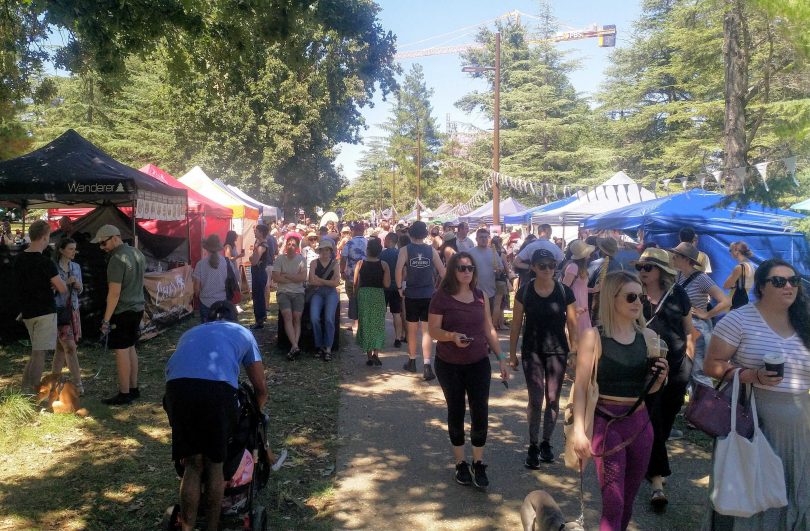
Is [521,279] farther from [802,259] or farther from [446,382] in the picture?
[802,259]

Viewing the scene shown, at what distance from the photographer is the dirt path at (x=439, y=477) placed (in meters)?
4.27

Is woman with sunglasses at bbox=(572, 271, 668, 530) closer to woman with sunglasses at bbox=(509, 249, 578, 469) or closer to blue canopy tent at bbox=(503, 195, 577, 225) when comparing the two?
woman with sunglasses at bbox=(509, 249, 578, 469)

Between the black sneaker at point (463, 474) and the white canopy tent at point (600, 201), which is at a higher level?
the white canopy tent at point (600, 201)

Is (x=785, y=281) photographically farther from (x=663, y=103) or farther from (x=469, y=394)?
(x=663, y=103)

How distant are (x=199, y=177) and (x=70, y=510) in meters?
16.0

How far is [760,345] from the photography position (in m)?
3.26

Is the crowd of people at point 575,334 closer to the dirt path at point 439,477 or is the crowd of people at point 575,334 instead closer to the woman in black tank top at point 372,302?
the woman in black tank top at point 372,302

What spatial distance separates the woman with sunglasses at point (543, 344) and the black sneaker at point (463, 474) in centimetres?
62

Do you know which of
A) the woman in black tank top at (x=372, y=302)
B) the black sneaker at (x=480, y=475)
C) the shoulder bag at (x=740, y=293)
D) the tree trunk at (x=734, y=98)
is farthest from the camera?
the tree trunk at (x=734, y=98)

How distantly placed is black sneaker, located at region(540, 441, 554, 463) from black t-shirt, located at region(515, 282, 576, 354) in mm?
801

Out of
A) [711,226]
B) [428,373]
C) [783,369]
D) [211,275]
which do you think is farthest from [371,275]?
[711,226]

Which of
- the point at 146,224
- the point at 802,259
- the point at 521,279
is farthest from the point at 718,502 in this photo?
the point at 146,224

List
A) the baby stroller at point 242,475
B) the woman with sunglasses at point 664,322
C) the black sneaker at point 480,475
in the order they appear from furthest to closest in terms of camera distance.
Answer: the black sneaker at point 480,475, the woman with sunglasses at point 664,322, the baby stroller at point 242,475

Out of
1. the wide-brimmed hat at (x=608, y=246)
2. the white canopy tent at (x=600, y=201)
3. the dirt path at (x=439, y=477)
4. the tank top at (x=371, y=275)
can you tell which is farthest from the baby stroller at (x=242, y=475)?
the white canopy tent at (x=600, y=201)
